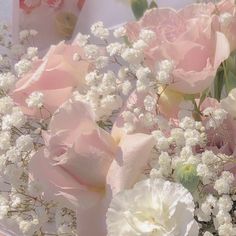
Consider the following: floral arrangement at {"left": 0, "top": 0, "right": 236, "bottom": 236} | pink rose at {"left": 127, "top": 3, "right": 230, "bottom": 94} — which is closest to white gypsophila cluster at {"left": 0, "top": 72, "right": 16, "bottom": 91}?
floral arrangement at {"left": 0, "top": 0, "right": 236, "bottom": 236}

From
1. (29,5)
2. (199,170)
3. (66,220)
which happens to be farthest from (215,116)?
(29,5)

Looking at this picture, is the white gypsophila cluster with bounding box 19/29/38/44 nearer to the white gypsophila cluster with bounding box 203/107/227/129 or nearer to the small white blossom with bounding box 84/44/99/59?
the small white blossom with bounding box 84/44/99/59

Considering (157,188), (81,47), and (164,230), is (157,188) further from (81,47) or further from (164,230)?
(81,47)

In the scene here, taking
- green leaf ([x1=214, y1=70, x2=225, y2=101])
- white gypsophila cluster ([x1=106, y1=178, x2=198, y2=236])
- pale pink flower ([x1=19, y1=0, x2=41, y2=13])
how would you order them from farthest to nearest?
pale pink flower ([x1=19, y1=0, x2=41, y2=13]) → green leaf ([x1=214, y1=70, x2=225, y2=101]) → white gypsophila cluster ([x1=106, y1=178, x2=198, y2=236])

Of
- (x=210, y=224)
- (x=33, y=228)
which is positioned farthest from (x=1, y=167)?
(x=210, y=224)

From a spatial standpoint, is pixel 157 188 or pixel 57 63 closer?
pixel 157 188

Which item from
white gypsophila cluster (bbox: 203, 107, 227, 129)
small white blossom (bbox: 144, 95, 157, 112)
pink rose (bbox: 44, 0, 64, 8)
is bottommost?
pink rose (bbox: 44, 0, 64, 8)

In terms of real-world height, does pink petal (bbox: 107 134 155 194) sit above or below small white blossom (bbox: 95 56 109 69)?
below

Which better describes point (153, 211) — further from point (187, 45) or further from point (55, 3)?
point (55, 3)
